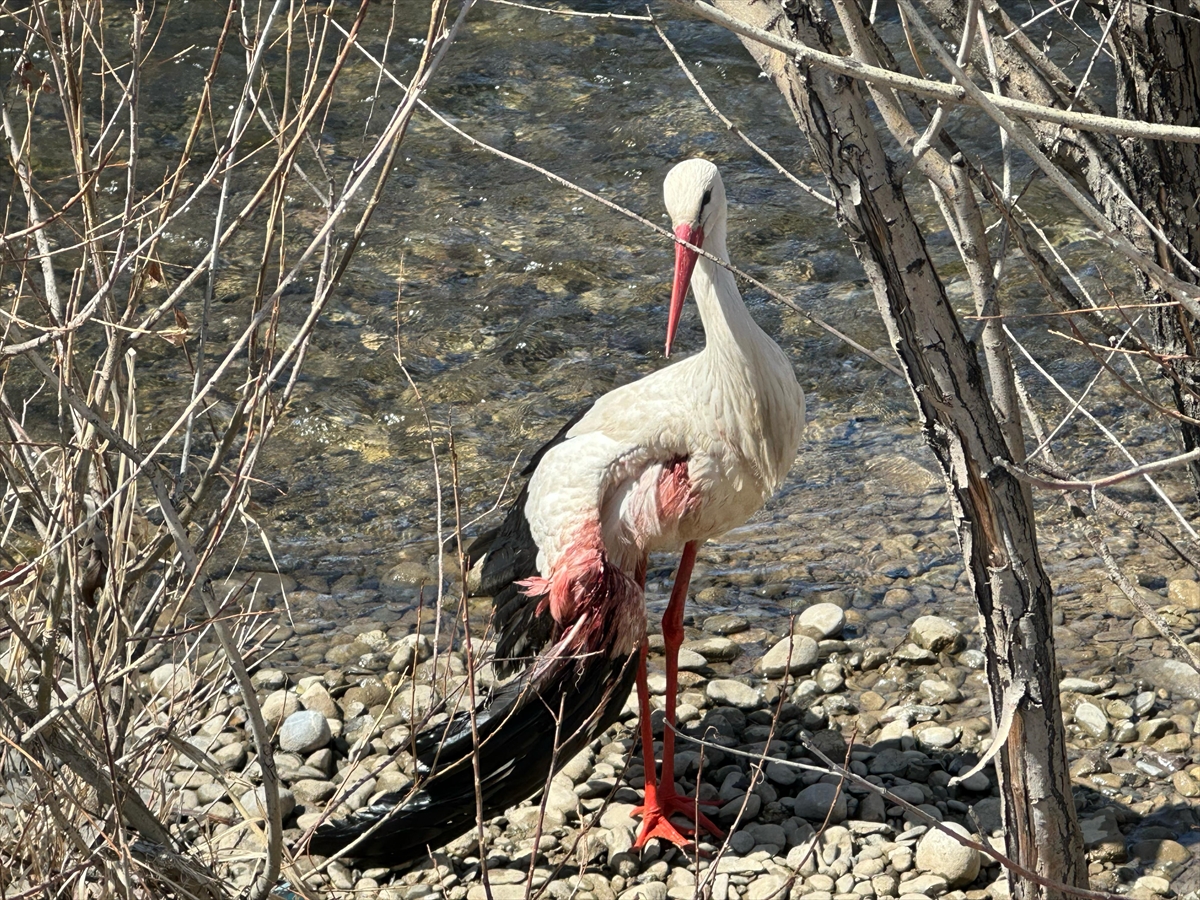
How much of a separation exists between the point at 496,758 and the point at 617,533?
2.53ft

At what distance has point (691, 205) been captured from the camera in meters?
4.14

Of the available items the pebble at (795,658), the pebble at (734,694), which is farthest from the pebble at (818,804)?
the pebble at (795,658)

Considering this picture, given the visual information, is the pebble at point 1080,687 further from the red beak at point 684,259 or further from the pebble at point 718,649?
the red beak at point 684,259

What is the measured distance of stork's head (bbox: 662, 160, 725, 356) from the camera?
4.15m

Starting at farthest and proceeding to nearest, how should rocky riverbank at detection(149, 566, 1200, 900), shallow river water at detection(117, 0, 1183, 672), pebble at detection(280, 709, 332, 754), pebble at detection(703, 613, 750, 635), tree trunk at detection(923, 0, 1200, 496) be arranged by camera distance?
shallow river water at detection(117, 0, 1183, 672), pebble at detection(703, 613, 750, 635), pebble at detection(280, 709, 332, 754), rocky riverbank at detection(149, 566, 1200, 900), tree trunk at detection(923, 0, 1200, 496)

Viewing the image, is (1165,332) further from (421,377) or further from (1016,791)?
(421,377)

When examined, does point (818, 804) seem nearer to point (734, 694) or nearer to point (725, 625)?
point (734, 694)

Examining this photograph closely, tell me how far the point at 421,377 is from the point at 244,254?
1.91 metres

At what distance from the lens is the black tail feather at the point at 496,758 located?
3.72 m

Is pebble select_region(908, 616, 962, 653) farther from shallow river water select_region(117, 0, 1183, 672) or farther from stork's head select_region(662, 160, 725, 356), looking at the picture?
stork's head select_region(662, 160, 725, 356)

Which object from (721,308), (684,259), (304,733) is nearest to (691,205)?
(684,259)

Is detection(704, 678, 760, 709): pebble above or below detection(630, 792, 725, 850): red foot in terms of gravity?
above

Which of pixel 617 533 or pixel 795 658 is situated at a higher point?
pixel 617 533

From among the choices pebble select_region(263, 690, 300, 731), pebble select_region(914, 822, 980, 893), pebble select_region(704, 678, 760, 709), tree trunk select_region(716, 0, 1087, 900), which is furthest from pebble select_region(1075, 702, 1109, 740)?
pebble select_region(263, 690, 300, 731)
